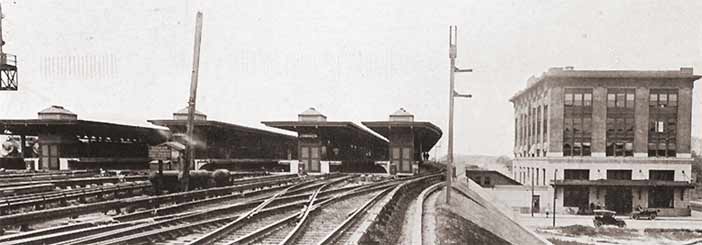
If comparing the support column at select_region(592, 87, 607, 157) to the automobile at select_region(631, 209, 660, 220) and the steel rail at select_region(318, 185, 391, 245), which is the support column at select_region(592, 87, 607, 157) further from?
the steel rail at select_region(318, 185, 391, 245)

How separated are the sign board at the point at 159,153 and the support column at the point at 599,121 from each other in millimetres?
47181

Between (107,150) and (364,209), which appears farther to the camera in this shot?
(107,150)

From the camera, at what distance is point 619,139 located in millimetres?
53250

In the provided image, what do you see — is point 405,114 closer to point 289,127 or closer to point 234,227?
point 289,127

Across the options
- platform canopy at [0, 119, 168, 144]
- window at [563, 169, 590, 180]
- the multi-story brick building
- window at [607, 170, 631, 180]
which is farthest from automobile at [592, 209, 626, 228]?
platform canopy at [0, 119, 168, 144]

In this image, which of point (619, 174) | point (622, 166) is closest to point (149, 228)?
point (622, 166)

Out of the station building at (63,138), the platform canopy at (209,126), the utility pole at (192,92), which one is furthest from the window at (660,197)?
the utility pole at (192,92)

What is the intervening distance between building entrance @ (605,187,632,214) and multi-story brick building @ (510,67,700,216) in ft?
0.29

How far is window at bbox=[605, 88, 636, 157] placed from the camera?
52.9 m

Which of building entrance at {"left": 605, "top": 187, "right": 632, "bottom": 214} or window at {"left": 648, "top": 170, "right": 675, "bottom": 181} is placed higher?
window at {"left": 648, "top": 170, "right": 675, "bottom": 181}

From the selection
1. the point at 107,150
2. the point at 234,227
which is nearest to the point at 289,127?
the point at 107,150

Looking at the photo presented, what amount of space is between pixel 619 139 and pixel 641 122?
8.66ft

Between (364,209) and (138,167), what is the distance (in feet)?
103

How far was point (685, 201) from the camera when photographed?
2025 inches
